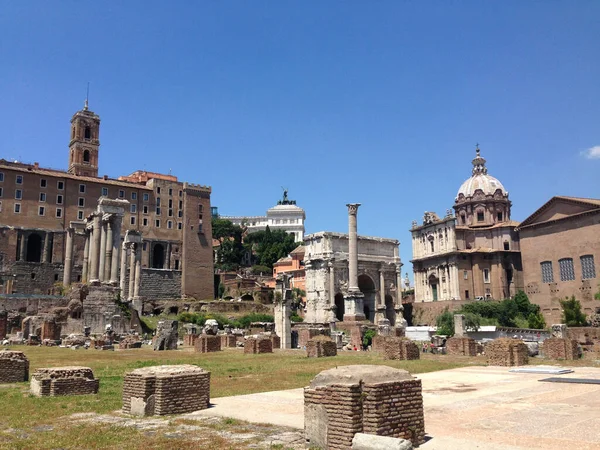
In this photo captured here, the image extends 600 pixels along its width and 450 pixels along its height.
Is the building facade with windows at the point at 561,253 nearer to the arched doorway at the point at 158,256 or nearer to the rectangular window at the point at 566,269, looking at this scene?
the rectangular window at the point at 566,269

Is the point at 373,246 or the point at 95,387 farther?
the point at 373,246

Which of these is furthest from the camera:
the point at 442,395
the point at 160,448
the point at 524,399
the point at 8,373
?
the point at 8,373

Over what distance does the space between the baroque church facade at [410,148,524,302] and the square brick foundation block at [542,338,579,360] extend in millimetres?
40464

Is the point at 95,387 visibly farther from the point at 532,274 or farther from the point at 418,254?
the point at 418,254

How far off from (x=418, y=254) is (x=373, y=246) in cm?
773

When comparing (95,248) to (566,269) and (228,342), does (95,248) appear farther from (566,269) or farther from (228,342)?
(566,269)

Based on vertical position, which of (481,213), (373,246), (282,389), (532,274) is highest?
(481,213)

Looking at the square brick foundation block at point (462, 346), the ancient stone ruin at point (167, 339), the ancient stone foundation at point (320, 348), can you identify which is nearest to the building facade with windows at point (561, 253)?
the square brick foundation block at point (462, 346)

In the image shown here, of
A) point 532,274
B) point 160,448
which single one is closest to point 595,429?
point 160,448

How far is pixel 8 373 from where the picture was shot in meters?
14.1

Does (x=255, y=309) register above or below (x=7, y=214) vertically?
below

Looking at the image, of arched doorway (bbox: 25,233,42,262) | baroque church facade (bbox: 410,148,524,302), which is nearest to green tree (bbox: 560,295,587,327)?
baroque church facade (bbox: 410,148,524,302)

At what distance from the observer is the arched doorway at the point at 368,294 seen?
63.2 metres

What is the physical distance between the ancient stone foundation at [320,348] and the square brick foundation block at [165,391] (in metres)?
13.2
